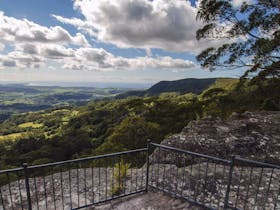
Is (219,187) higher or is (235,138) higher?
(235,138)

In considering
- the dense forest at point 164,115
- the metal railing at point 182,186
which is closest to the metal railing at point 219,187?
the metal railing at point 182,186

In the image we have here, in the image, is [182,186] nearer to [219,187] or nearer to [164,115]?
[219,187]

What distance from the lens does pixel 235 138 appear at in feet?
25.7

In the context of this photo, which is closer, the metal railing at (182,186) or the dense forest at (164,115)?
the metal railing at (182,186)

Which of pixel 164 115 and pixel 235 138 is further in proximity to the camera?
pixel 164 115

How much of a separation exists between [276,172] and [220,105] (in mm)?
11350

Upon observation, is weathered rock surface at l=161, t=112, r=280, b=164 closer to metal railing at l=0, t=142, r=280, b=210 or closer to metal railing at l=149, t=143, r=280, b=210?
metal railing at l=0, t=142, r=280, b=210

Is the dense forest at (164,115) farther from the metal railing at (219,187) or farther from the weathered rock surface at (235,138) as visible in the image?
the metal railing at (219,187)

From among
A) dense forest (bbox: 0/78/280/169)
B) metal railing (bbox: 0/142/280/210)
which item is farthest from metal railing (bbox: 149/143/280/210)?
dense forest (bbox: 0/78/280/169)

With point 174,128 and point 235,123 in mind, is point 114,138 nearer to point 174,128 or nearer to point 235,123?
point 174,128

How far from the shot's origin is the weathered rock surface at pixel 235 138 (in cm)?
717

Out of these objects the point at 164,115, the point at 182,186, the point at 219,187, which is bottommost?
the point at 164,115

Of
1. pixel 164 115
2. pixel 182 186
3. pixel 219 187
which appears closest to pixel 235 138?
pixel 219 187

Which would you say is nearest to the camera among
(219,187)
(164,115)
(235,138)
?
(219,187)
